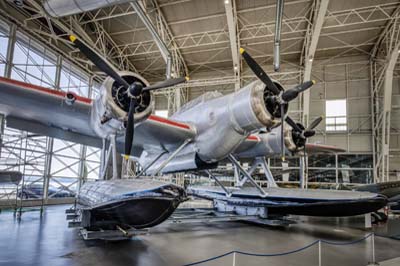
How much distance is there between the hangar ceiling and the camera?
1395 cm

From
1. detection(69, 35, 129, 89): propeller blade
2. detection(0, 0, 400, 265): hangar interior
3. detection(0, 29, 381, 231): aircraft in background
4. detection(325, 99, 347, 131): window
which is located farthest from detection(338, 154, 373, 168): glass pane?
detection(69, 35, 129, 89): propeller blade

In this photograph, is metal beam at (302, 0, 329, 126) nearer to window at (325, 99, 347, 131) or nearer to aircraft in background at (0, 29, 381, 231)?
window at (325, 99, 347, 131)

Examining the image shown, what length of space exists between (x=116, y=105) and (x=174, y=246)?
321 cm

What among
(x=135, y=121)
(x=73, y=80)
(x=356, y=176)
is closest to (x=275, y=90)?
(x=135, y=121)

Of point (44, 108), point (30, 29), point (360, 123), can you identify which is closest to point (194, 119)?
point (44, 108)

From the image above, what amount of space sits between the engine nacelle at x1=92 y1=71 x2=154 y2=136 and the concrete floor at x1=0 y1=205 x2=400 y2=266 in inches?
98.1

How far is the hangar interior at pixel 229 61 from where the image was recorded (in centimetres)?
1298

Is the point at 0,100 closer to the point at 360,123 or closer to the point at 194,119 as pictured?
the point at 194,119

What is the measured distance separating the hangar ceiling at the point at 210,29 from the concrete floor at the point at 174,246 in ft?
32.0

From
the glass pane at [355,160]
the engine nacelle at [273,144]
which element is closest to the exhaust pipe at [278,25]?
the engine nacelle at [273,144]

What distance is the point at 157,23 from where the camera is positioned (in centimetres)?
1524

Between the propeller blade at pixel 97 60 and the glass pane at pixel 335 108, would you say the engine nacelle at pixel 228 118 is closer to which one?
the propeller blade at pixel 97 60

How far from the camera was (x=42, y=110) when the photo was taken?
585 centimetres

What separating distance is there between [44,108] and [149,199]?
3069 mm
